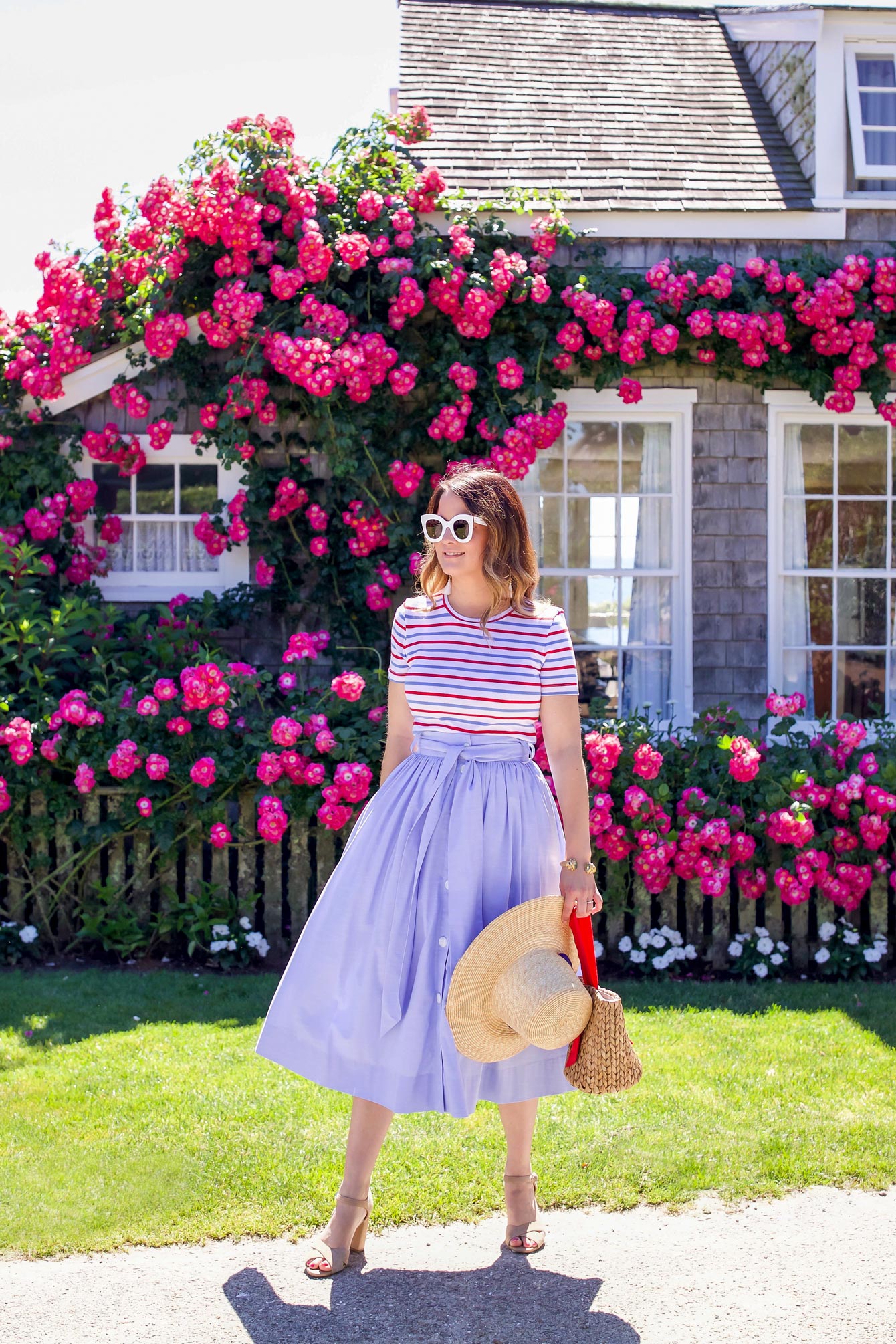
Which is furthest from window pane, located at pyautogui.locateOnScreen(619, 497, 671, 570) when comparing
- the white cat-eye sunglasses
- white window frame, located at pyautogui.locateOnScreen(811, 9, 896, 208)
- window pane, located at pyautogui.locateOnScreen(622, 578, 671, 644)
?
the white cat-eye sunglasses

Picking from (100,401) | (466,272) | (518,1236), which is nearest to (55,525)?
(100,401)

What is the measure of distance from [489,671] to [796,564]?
4.97 metres

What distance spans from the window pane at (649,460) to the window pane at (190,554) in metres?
2.50

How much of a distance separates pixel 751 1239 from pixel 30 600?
15.1ft

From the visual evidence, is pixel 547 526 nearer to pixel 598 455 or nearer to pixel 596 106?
pixel 598 455

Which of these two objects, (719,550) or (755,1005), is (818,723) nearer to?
(719,550)

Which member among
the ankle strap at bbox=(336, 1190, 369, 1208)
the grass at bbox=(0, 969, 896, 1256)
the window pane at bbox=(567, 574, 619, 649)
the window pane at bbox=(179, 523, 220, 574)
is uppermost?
the window pane at bbox=(179, 523, 220, 574)

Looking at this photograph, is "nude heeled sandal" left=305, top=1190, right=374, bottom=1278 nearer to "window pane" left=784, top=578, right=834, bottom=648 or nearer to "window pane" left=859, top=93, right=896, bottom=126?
"window pane" left=784, top=578, right=834, bottom=648

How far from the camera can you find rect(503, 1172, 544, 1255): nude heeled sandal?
312 centimetres

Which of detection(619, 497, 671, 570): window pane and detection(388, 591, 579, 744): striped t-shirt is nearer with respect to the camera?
detection(388, 591, 579, 744): striped t-shirt

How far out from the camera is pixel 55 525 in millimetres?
7133

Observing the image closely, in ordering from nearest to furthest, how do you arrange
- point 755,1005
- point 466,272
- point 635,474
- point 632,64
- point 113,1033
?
1. point 113,1033
2. point 755,1005
3. point 466,272
4. point 635,474
5. point 632,64

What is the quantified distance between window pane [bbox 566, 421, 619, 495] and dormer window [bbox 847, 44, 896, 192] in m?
2.21

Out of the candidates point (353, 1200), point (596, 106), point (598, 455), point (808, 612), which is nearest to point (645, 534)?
point (598, 455)
